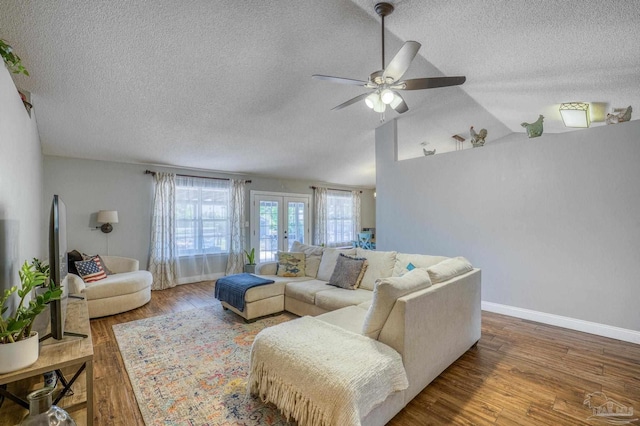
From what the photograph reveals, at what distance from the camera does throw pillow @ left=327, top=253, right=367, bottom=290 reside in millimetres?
3498

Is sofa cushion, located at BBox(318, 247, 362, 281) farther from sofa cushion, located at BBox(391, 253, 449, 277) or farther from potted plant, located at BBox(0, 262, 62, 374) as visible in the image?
potted plant, located at BBox(0, 262, 62, 374)

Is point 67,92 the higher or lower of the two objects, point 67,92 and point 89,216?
the higher

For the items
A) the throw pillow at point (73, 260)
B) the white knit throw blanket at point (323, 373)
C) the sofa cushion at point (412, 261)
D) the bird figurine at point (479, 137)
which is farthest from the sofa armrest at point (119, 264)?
the bird figurine at point (479, 137)

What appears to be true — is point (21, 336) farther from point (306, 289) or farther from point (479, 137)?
point (479, 137)

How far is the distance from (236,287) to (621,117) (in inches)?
187

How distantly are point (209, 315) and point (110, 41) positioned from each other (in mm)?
3190

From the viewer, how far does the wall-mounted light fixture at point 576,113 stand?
141 inches

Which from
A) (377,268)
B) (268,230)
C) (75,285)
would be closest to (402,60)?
(377,268)

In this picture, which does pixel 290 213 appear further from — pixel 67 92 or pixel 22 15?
pixel 22 15

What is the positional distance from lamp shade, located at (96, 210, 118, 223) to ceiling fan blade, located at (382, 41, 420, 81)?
4.74 metres

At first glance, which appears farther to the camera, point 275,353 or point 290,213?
point 290,213

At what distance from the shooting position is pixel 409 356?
190 centimetres

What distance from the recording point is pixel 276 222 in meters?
7.17

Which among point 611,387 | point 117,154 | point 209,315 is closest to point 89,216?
point 117,154
